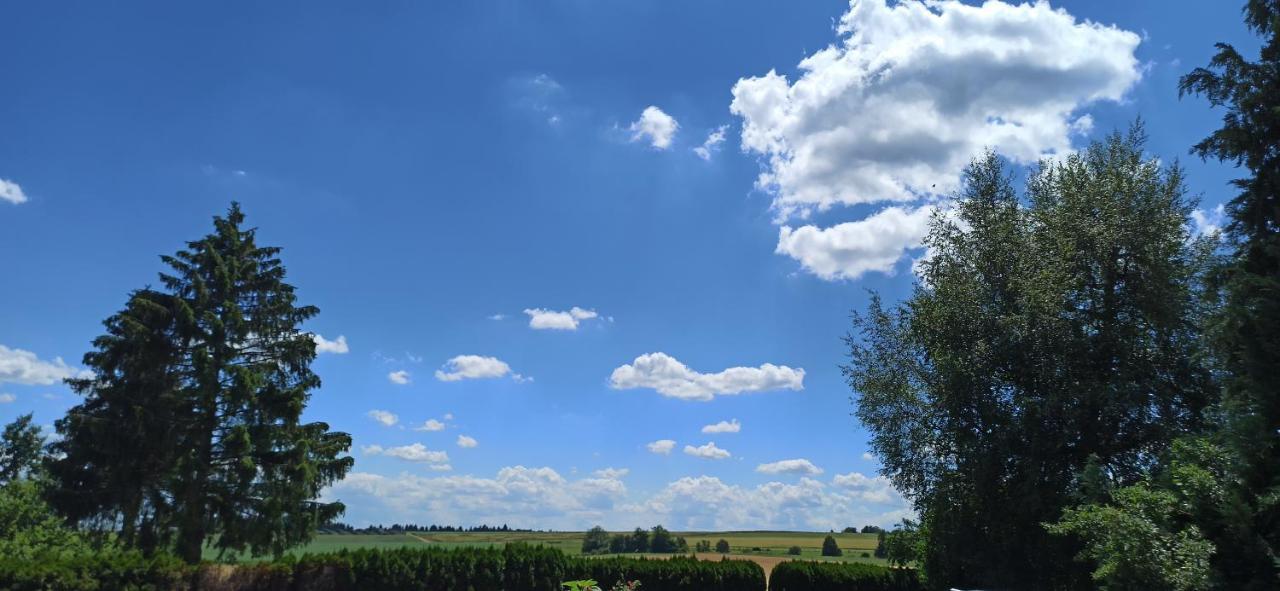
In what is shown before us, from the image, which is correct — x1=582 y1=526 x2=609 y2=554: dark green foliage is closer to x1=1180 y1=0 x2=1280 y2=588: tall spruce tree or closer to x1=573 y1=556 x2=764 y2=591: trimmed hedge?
x1=573 y1=556 x2=764 y2=591: trimmed hedge

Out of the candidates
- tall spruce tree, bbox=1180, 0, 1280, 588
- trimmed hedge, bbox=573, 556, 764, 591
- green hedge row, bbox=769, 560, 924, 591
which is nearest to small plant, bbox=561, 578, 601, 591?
tall spruce tree, bbox=1180, 0, 1280, 588

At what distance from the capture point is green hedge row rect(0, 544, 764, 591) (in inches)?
556

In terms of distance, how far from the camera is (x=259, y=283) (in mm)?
22047

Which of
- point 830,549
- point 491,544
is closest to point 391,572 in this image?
point 491,544

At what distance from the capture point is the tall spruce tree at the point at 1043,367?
14.7 meters

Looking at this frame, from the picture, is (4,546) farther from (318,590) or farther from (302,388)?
(318,590)

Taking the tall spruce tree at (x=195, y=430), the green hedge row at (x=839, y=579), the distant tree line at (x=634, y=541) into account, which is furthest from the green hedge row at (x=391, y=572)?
the distant tree line at (x=634, y=541)

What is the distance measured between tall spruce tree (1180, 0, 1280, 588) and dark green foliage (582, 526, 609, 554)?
109ft

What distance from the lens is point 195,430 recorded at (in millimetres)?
20219

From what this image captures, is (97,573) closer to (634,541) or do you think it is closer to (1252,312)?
(1252,312)

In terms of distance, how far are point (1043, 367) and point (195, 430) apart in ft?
67.6

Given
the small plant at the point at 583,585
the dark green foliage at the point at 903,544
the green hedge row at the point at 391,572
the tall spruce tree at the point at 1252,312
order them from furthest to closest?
the dark green foliage at the point at 903,544
the green hedge row at the point at 391,572
the tall spruce tree at the point at 1252,312
the small plant at the point at 583,585

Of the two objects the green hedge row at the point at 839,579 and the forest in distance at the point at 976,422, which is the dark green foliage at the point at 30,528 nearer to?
the forest in distance at the point at 976,422

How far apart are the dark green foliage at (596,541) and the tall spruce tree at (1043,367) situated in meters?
25.5
